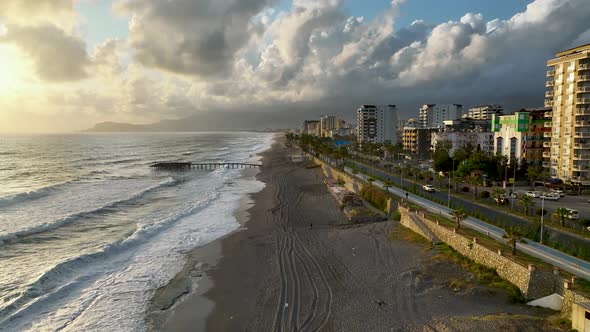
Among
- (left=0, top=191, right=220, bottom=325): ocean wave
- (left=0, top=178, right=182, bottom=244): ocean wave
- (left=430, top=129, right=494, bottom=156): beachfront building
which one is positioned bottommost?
(left=0, top=191, right=220, bottom=325): ocean wave

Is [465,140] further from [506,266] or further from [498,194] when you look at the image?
[506,266]

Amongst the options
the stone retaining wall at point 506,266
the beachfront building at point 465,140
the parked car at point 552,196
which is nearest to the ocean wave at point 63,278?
the stone retaining wall at point 506,266

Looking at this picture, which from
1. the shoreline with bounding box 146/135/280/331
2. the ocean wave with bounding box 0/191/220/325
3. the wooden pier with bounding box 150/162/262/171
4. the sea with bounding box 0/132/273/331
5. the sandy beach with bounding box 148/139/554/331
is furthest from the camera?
the wooden pier with bounding box 150/162/262/171

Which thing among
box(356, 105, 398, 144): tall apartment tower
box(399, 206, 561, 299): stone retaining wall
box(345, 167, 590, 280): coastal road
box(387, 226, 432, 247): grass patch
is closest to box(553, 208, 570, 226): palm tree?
box(345, 167, 590, 280): coastal road

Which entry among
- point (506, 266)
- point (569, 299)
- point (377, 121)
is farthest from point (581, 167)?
point (377, 121)

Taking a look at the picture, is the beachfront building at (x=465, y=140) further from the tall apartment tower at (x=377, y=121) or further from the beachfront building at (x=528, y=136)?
the tall apartment tower at (x=377, y=121)

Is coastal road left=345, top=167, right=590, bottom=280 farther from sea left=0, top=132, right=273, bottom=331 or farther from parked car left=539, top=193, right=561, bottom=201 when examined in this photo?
sea left=0, top=132, right=273, bottom=331
